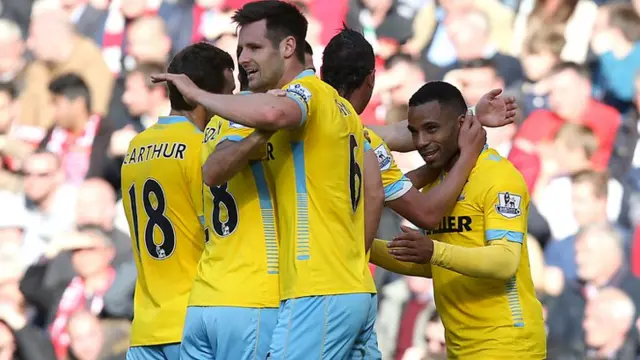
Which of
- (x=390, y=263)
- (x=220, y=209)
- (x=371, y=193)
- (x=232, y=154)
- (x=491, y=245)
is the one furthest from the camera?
(x=390, y=263)

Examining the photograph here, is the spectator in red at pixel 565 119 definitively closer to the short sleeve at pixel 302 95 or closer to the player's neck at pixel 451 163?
the player's neck at pixel 451 163

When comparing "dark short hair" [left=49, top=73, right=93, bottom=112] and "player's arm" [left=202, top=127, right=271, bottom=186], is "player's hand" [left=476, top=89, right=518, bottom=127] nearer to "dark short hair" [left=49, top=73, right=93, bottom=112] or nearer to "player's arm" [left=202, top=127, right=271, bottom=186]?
"player's arm" [left=202, top=127, right=271, bottom=186]

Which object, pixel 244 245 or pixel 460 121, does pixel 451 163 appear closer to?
pixel 460 121

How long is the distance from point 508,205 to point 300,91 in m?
1.13

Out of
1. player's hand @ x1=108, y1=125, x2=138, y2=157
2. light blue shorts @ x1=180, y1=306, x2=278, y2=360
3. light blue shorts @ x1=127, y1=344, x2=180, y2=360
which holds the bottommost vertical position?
player's hand @ x1=108, y1=125, x2=138, y2=157

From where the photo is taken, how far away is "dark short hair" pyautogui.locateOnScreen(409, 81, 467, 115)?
4.30 m

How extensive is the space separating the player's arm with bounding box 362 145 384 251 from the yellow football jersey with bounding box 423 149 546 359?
47 centimetres

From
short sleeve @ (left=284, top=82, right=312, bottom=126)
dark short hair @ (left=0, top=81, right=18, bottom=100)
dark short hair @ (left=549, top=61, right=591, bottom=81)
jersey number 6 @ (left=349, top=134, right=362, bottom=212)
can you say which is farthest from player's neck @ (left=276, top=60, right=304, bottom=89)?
dark short hair @ (left=0, top=81, right=18, bottom=100)

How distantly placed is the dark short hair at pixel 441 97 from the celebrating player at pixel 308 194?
0.71 metres

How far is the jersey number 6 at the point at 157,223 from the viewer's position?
420 cm

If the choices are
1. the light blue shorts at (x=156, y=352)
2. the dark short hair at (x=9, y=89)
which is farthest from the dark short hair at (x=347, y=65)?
the dark short hair at (x=9, y=89)

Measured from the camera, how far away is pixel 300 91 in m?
3.48

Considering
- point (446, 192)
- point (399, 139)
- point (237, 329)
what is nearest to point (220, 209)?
point (237, 329)

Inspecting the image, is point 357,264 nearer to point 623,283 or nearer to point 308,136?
point 308,136
